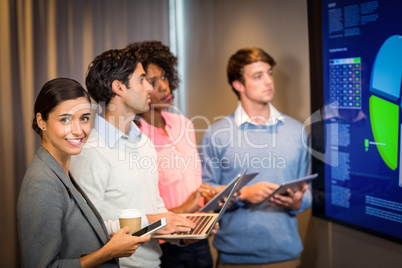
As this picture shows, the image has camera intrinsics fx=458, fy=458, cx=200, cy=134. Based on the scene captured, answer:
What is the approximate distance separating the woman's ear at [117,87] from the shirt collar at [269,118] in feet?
2.91

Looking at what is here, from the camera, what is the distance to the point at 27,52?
6.74ft

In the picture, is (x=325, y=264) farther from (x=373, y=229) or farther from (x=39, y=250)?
(x=39, y=250)

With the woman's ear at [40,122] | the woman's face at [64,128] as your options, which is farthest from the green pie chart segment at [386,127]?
the woman's ear at [40,122]

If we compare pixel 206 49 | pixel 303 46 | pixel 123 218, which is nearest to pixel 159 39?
pixel 206 49

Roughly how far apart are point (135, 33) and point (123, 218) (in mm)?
1050

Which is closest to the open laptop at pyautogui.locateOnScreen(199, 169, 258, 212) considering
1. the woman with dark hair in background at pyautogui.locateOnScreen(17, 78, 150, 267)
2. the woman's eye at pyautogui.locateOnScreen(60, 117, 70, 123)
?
the woman with dark hair in background at pyautogui.locateOnScreen(17, 78, 150, 267)

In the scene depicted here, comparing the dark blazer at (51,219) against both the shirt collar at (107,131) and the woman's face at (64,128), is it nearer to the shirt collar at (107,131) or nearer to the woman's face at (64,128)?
the woman's face at (64,128)

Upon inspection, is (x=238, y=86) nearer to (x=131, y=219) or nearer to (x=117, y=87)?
(x=117, y=87)

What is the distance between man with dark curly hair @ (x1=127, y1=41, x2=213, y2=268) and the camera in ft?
7.89

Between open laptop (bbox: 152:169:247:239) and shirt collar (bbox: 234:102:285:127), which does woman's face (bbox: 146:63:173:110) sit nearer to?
shirt collar (bbox: 234:102:285:127)

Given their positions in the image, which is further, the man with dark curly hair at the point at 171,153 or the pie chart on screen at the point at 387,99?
the man with dark curly hair at the point at 171,153

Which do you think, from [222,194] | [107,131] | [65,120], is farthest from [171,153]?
[65,120]

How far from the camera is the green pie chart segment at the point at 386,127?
2174 mm

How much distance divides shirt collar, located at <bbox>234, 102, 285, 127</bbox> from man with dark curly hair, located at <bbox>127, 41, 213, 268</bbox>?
11.3 inches
